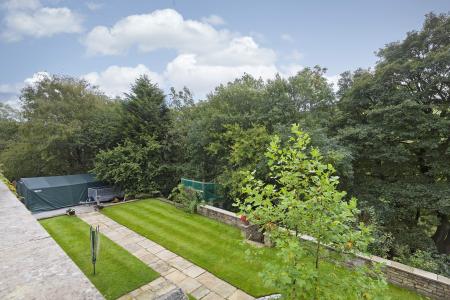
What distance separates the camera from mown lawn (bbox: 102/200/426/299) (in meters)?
5.96

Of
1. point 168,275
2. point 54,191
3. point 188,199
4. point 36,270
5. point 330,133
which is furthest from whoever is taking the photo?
point 54,191

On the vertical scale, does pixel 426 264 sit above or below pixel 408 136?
below

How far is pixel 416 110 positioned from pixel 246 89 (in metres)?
8.16

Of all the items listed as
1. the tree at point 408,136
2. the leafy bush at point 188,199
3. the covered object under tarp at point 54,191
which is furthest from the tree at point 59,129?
the tree at point 408,136

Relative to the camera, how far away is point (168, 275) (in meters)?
6.18

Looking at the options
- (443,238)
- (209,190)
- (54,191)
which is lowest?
(443,238)

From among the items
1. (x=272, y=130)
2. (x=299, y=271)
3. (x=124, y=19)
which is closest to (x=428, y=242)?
(x=272, y=130)

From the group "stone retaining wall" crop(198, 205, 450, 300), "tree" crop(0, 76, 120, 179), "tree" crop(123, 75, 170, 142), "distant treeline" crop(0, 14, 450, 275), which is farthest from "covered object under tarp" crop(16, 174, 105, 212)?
"stone retaining wall" crop(198, 205, 450, 300)

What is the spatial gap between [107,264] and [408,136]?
13.1 metres

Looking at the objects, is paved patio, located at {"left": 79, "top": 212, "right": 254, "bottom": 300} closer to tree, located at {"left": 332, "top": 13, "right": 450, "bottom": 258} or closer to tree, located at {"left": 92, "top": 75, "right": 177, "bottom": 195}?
tree, located at {"left": 92, "top": 75, "right": 177, "bottom": 195}

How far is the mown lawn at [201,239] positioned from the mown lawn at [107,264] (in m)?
1.27

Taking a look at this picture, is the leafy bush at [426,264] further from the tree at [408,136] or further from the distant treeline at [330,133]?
the tree at [408,136]

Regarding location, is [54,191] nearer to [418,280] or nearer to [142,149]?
[142,149]

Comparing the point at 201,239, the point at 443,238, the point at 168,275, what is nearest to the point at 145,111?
the point at 201,239
